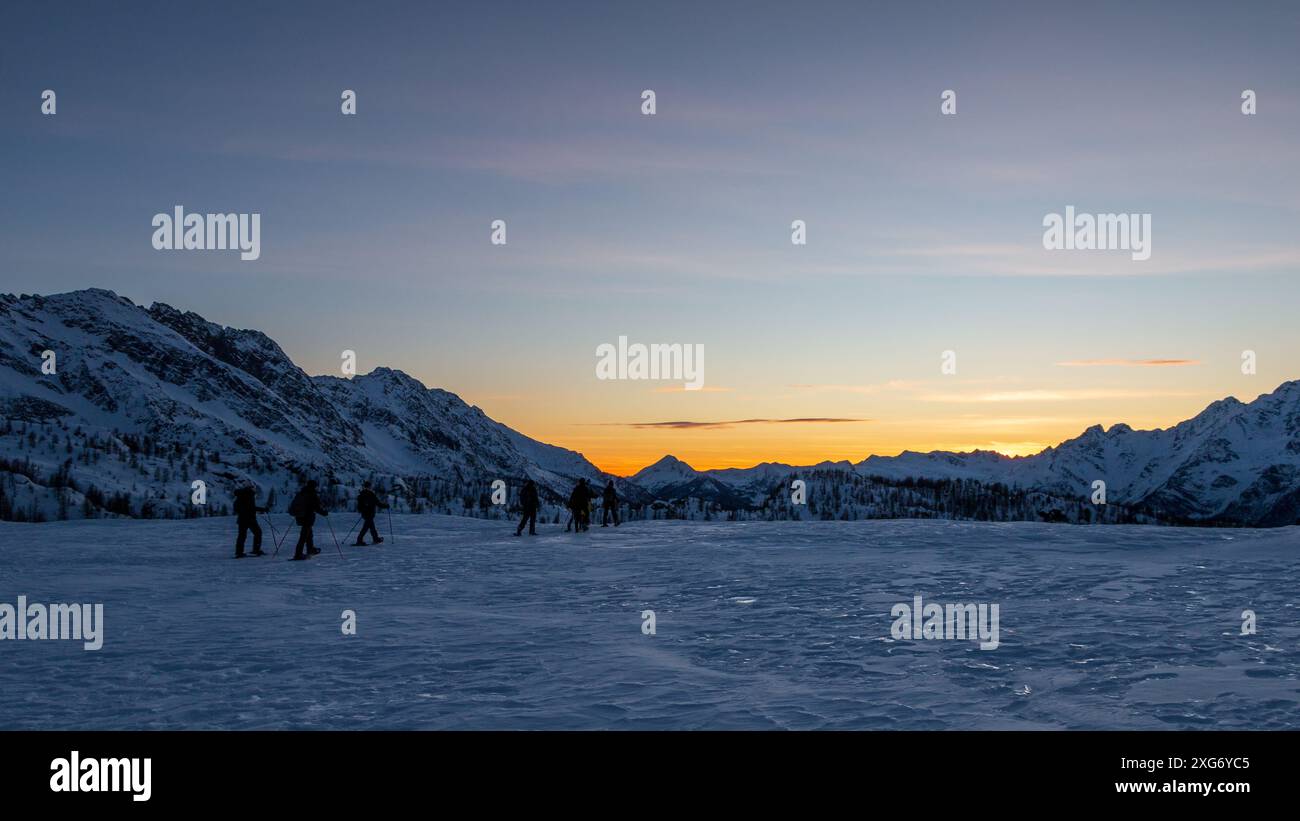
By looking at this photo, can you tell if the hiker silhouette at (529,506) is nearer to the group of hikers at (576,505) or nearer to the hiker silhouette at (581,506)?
the group of hikers at (576,505)

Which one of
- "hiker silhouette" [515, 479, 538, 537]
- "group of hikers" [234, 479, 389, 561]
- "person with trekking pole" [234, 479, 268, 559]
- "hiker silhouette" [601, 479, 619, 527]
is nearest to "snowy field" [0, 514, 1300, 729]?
"person with trekking pole" [234, 479, 268, 559]

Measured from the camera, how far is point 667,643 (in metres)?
12.8

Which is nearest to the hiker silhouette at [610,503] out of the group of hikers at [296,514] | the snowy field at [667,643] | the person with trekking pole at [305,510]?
the snowy field at [667,643]

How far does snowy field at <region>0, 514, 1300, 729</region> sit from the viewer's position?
8.98m

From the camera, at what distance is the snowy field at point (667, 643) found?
8977 mm

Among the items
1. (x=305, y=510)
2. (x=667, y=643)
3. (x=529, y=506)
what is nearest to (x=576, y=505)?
(x=529, y=506)

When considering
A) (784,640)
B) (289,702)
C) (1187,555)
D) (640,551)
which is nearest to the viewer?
(289,702)

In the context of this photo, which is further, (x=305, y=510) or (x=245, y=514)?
(x=245, y=514)

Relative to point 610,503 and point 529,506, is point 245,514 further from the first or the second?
point 610,503

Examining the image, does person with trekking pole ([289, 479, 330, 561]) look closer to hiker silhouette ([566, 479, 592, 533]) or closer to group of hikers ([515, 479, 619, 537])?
group of hikers ([515, 479, 619, 537])
